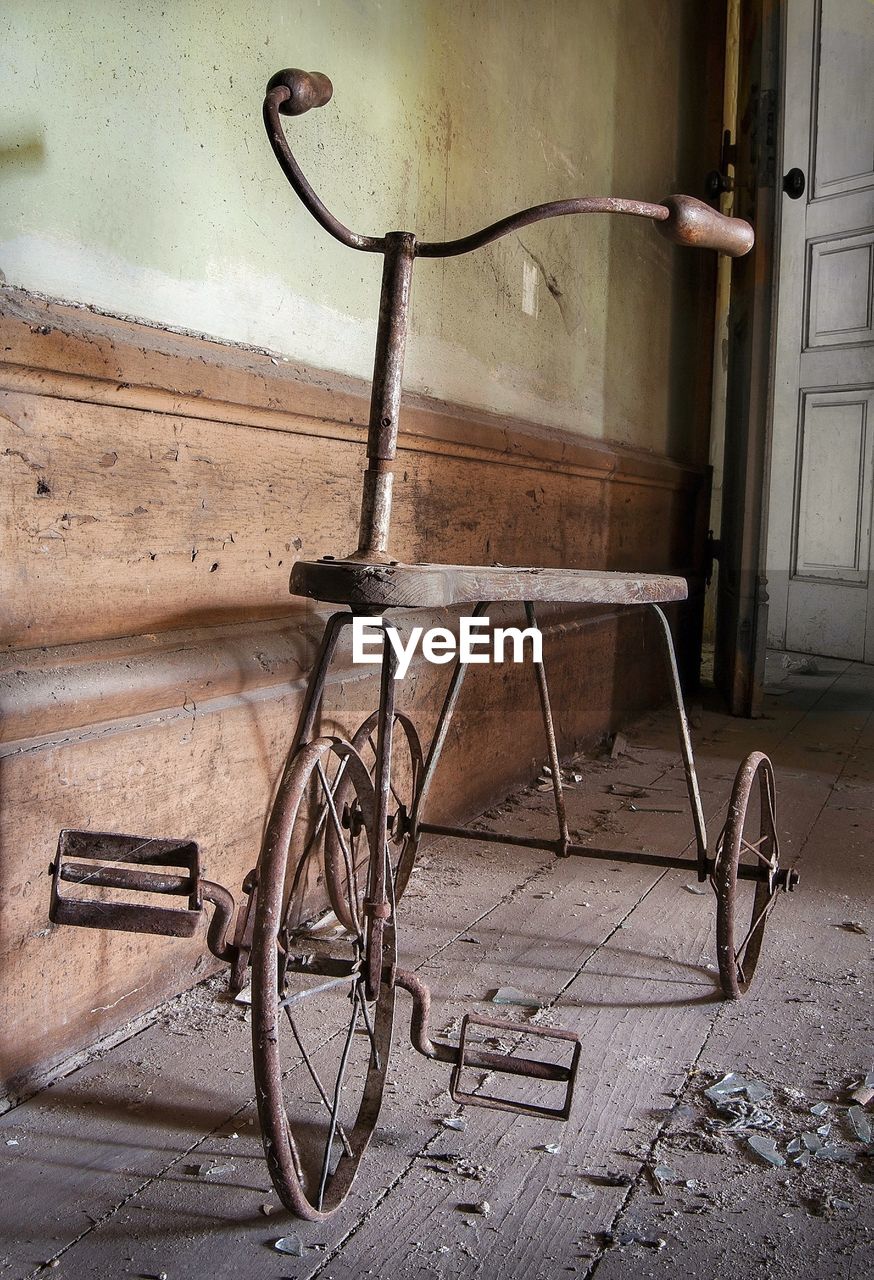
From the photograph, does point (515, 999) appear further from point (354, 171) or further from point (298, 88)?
point (354, 171)

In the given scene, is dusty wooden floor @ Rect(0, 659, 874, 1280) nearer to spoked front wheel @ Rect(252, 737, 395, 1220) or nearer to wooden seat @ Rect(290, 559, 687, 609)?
spoked front wheel @ Rect(252, 737, 395, 1220)

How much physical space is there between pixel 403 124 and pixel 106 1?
820mm

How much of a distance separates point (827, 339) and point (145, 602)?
472 cm

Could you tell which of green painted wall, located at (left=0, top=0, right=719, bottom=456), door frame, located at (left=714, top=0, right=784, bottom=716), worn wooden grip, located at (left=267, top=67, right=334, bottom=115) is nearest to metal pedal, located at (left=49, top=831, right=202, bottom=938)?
green painted wall, located at (left=0, top=0, right=719, bottom=456)

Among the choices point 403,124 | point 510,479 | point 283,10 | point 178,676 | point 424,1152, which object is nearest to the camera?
point 424,1152

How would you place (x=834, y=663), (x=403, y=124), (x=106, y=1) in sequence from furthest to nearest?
1. (x=834, y=663)
2. (x=403, y=124)
3. (x=106, y=1)

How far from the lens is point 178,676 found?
4.83 ft

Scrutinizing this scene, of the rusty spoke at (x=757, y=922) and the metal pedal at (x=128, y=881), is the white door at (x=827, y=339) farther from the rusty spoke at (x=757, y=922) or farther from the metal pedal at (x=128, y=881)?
the metal pedal at (x=128, y=881)

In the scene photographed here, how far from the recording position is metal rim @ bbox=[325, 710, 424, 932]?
5.64 ft

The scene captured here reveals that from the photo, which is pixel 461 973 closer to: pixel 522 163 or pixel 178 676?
pixel 178 676

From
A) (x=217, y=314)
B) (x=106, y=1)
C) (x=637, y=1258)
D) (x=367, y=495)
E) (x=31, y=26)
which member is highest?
(x=106, y=1)

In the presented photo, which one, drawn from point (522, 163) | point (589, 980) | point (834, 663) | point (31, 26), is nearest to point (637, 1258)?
point (589, 980)

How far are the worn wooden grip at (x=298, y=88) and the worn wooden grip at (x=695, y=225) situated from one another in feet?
1.38

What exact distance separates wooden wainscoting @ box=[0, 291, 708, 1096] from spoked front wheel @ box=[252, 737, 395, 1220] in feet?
0.65
